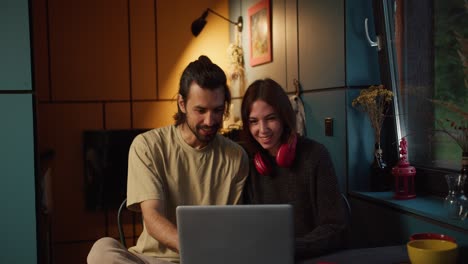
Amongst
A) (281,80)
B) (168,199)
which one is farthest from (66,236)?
(168,199)

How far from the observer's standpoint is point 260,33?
4117 mm

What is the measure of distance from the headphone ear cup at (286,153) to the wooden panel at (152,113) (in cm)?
304

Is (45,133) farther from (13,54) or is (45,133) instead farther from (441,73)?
(441,73)

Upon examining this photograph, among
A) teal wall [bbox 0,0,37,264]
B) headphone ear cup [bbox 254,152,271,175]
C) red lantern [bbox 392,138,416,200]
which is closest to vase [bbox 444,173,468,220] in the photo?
red lantern [bbox 392,138,416,200]

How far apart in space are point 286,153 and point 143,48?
3207 mm

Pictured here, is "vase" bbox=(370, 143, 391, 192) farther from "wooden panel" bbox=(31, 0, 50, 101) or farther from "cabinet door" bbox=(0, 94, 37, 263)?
"wooden panel" bbox=(31, 0, 50, 101)

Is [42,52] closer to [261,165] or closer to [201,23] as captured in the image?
[201,23]

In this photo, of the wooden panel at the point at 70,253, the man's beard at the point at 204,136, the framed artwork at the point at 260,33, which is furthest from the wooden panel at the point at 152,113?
the man's beard at the point at 204,136

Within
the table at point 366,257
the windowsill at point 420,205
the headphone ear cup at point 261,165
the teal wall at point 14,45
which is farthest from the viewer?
the teal wall at point 14,45

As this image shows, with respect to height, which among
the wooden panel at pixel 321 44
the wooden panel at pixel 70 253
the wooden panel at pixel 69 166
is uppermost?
the wooden panel at pixel 321 44

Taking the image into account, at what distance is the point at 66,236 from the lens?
4699 mm

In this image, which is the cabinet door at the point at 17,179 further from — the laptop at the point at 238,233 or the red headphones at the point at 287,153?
the laptop at the point at 238,233

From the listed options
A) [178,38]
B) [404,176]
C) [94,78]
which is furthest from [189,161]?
[178,38]

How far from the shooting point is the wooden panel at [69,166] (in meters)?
4.66
